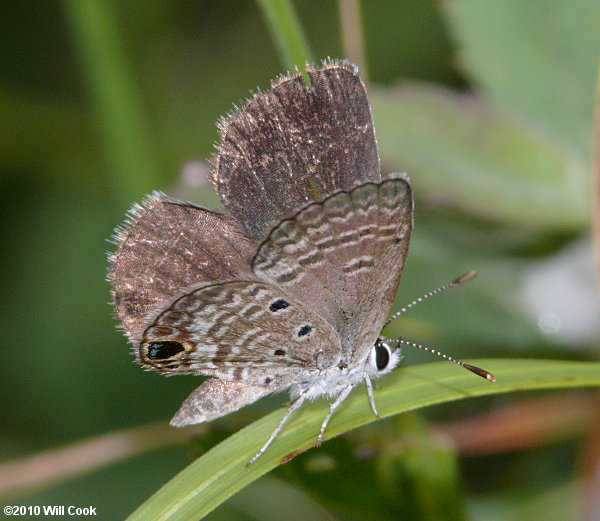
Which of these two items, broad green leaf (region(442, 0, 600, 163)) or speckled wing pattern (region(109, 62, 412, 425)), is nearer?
speckled wing pattern (region(109, 62, 412, 425))

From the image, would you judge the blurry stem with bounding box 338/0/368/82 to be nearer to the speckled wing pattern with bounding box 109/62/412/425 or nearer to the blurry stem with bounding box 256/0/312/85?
the blurry stem with bounding box 256/0/312/85

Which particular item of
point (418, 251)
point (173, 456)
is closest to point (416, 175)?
point (418, 251)

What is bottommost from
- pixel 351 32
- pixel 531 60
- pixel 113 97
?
pixel 531 60

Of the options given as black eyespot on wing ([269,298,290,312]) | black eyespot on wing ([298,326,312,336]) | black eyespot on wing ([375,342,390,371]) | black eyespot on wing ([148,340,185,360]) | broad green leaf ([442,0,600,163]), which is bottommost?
black eyespot on wing ([375,342,390,371])

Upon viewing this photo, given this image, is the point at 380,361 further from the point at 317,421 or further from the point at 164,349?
the point at 164,349

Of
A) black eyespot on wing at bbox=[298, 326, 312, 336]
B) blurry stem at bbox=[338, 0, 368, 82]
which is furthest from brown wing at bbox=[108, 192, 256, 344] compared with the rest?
blurry stem at bbox=[338, 0, 368, 82]

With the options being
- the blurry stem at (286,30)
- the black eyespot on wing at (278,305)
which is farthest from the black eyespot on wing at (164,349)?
the blurry stem at (286,30)

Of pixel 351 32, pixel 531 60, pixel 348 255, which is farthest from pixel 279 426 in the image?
pixel 531 60

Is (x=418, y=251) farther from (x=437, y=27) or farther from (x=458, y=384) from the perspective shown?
(x=437, y=27)
